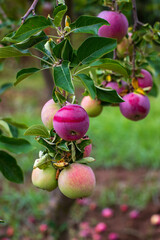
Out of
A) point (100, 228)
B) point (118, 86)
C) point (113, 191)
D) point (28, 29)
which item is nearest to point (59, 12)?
point (28, 29)

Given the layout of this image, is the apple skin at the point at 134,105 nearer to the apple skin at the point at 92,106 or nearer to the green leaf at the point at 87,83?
the apple skin at the point at 92,106

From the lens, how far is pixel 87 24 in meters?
0.64

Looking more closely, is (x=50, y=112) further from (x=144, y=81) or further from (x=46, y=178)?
(x=144, y=81)

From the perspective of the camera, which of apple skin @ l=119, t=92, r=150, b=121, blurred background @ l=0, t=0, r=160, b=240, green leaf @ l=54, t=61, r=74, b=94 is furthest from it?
blurred background @ l=0, t=0, r=160, b=240

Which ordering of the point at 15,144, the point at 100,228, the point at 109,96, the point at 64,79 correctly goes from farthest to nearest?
1. the point at 100,228
2. the point at 15,144
3. the point at 109,96
4. the point at 64,79

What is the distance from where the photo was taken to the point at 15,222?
7.15 feet

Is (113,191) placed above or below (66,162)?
below

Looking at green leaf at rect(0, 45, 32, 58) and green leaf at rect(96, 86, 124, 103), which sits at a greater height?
→ green leaf at rect(0, 45, 32, 58)

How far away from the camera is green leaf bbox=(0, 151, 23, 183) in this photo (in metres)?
0.81

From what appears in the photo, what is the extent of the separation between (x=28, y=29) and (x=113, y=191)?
1932mm

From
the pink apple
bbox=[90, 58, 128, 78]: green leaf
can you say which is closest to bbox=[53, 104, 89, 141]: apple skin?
bbox=[90, 58, 128, 78]: green leaf

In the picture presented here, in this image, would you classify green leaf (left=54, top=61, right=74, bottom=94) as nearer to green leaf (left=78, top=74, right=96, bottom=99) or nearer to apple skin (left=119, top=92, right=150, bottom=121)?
green leaf (left=78, top=74, right=96, bottom=99)

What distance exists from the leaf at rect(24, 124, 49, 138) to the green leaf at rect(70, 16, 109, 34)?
195mm

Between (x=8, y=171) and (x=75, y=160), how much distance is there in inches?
9.8
